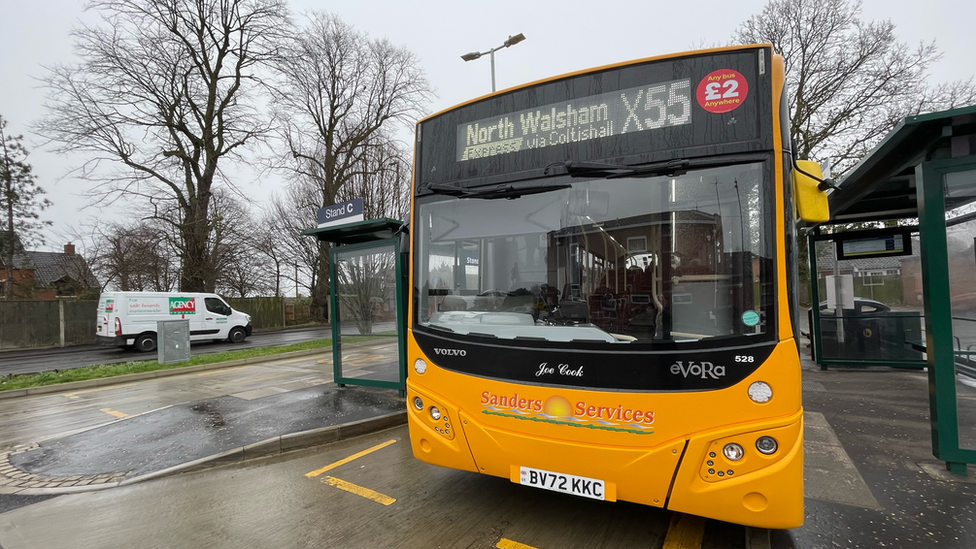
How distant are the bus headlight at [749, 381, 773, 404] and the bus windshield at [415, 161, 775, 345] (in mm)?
284

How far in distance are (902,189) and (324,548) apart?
26.7ft

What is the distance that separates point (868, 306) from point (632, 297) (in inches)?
351

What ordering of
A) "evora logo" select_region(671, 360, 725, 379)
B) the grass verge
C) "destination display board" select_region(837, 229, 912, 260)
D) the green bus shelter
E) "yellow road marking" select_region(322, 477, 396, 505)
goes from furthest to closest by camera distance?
1. the grass verge
2. "destination display board" select_region(837, 229, 912, 260)
3. the green bus shelter
4. "yellow road marking" select_region(322, 477, 396, 505)
5. "evora logo" select_region(671, 360, 725, 379)

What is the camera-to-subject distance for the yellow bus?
2.55 metres

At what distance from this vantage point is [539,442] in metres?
2.91

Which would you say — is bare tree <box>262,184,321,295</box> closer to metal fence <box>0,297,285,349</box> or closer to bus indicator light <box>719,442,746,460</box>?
metal fence <box>0,297,285,349</box>

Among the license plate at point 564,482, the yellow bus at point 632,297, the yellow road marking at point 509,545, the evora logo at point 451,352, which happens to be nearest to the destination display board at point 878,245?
the yellow bus at point 632,297

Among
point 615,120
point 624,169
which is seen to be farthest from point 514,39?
point 624,169

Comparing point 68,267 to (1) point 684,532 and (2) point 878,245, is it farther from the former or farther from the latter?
(2) point 878,245

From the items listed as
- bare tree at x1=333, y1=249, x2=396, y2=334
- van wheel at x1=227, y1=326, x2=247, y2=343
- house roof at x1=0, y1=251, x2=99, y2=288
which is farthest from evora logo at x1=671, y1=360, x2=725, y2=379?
house roof at x1=0, y1=251, x2=99, y2=288

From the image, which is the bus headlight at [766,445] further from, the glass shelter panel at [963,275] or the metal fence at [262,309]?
the metal fence at [262,309]

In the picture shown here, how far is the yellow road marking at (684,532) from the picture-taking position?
2928 millimetres

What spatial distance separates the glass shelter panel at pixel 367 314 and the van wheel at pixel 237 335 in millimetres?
14610

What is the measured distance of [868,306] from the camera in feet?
29.0
